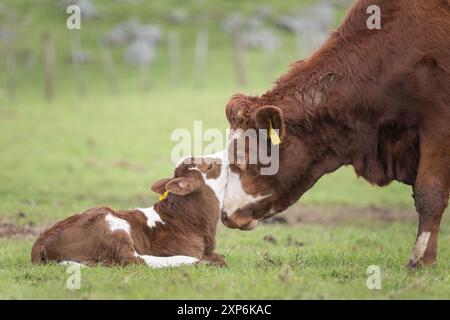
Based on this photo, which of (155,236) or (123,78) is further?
(123,78)

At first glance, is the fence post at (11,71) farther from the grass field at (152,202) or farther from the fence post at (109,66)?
the fence post at (109,66)

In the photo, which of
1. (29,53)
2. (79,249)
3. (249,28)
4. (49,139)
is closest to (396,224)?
(79,249)

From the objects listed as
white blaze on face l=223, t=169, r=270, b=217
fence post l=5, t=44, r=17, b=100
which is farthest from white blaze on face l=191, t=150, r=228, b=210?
fence post l=5, t=44, r=17, b=100

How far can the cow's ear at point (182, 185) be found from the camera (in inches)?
335

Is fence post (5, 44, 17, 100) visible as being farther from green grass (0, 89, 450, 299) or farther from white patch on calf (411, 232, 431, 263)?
white patch on calf (411, 232, 431, 263)

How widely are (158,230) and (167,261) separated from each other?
0.52 metres

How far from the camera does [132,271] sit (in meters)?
7.61

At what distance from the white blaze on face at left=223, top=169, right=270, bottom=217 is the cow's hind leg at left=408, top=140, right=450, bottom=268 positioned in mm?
1570

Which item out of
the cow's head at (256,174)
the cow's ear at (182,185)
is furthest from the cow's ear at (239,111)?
the cow's ear at (182,185)

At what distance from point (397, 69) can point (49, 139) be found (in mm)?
14852

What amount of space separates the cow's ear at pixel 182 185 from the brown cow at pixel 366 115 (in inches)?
20.2

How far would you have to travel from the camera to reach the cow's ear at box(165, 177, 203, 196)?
850 cm

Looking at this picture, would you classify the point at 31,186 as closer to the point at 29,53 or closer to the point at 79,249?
the point at 79,249
